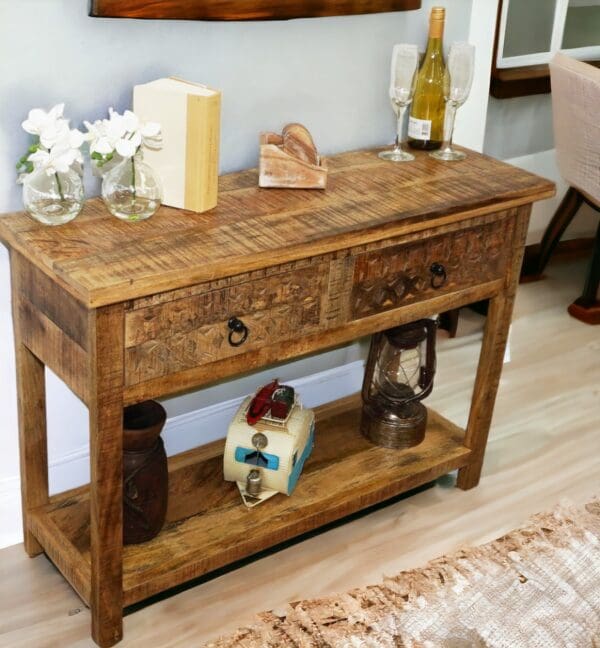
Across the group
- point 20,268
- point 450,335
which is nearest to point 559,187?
point 450,335

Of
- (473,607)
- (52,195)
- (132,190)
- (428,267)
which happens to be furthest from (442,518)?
(52,195)

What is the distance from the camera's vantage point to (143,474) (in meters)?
2.11

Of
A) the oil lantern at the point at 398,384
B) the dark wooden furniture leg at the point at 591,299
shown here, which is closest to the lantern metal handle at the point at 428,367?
the oil lantern at the point at 398,384

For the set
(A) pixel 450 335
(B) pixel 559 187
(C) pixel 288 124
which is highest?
(C) pixel 288 124

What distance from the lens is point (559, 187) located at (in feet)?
13.9

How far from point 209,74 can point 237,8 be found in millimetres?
157

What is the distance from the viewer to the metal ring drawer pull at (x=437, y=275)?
2252mm

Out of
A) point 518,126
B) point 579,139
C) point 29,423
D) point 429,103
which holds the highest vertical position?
point 429,103

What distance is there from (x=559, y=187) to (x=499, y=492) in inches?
76.7

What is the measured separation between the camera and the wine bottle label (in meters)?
2.47

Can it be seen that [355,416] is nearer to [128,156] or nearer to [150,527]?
[150,527]

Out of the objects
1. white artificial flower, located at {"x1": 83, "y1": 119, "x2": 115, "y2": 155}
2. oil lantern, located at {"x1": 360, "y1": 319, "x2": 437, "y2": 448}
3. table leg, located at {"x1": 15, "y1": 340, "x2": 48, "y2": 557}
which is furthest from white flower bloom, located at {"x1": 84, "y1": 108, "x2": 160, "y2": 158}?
oil lantern, located at {"x1": 360, "y1": 319, "x2": 437, "y2": 448}

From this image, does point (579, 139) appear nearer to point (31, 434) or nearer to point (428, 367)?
point (428, 367)

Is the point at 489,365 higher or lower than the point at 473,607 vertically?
higher
